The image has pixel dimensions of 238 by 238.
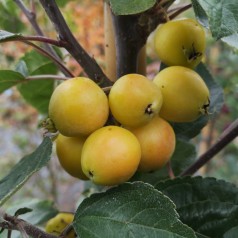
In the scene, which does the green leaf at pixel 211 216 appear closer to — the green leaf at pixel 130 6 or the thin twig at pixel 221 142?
the thin twig at pixel 221 142

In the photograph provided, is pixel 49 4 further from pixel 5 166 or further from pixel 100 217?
pixel 5 166

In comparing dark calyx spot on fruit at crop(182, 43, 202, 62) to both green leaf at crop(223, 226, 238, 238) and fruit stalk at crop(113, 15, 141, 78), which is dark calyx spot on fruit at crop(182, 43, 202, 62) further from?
green leaf at crop(223, 226, 238, 238)

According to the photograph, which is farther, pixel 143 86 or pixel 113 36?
pixel 113 36

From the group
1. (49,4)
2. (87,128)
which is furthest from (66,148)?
(49,4)

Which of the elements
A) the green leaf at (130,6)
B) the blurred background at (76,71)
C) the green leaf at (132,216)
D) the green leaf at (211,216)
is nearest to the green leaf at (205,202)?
the green leaf at (211,216)

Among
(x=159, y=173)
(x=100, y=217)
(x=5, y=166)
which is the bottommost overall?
(x=5, y=166)

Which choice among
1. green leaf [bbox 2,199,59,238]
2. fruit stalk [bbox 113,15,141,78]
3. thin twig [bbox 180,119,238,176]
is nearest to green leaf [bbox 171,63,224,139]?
thin twig [bbox 180,119,238,176]
